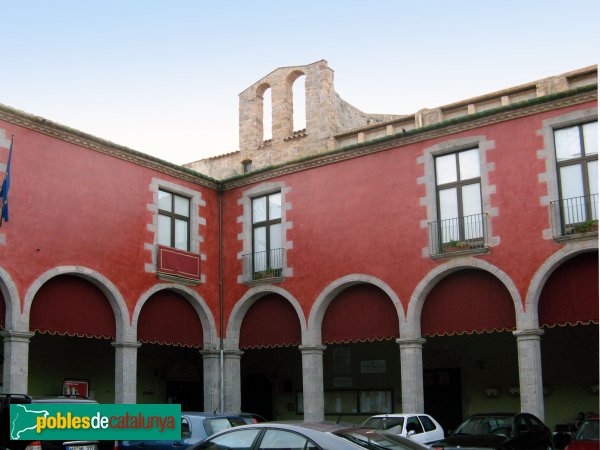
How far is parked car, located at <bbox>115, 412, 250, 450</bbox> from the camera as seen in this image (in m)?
12.6

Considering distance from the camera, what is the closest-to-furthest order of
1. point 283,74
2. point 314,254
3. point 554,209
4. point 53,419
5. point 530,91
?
point 53,419
point 554,209
point 314,254
point 530,91
point 283,74

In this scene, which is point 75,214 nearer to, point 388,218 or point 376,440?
point 388,218

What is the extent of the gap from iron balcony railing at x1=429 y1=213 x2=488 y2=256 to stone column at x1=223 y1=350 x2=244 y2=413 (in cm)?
685

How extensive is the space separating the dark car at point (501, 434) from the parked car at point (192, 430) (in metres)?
3.84

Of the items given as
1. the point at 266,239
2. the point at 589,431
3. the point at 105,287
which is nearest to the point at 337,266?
the point at 266,239

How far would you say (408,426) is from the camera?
16312mm

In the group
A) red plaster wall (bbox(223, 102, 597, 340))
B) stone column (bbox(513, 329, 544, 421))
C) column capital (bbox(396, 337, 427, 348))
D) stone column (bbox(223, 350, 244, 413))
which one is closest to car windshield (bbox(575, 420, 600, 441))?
stone column (bbox(513, 329, 544, 421))

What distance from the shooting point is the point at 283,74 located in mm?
31422

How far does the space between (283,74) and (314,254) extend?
12.3 meters

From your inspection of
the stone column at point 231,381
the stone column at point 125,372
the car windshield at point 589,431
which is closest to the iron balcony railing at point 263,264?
the stone column at point 231,381

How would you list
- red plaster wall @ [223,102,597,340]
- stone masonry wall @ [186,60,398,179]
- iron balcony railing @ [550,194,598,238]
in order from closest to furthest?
1. iron balcony railing @ [550,194,598,238]
2. red plaster wall @ [223,102,597,340]
3. stone masonry wall @ [186,60,398,179]

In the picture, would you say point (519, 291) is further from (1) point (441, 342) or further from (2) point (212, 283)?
(2) point (212, 283)

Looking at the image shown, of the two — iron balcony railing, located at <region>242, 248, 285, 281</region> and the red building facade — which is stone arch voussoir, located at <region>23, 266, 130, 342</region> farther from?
iron balcony railing, located at <region>242, 248, 285, 281</region>

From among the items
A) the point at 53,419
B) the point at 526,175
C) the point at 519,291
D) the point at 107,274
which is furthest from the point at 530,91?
the point at 53,419
